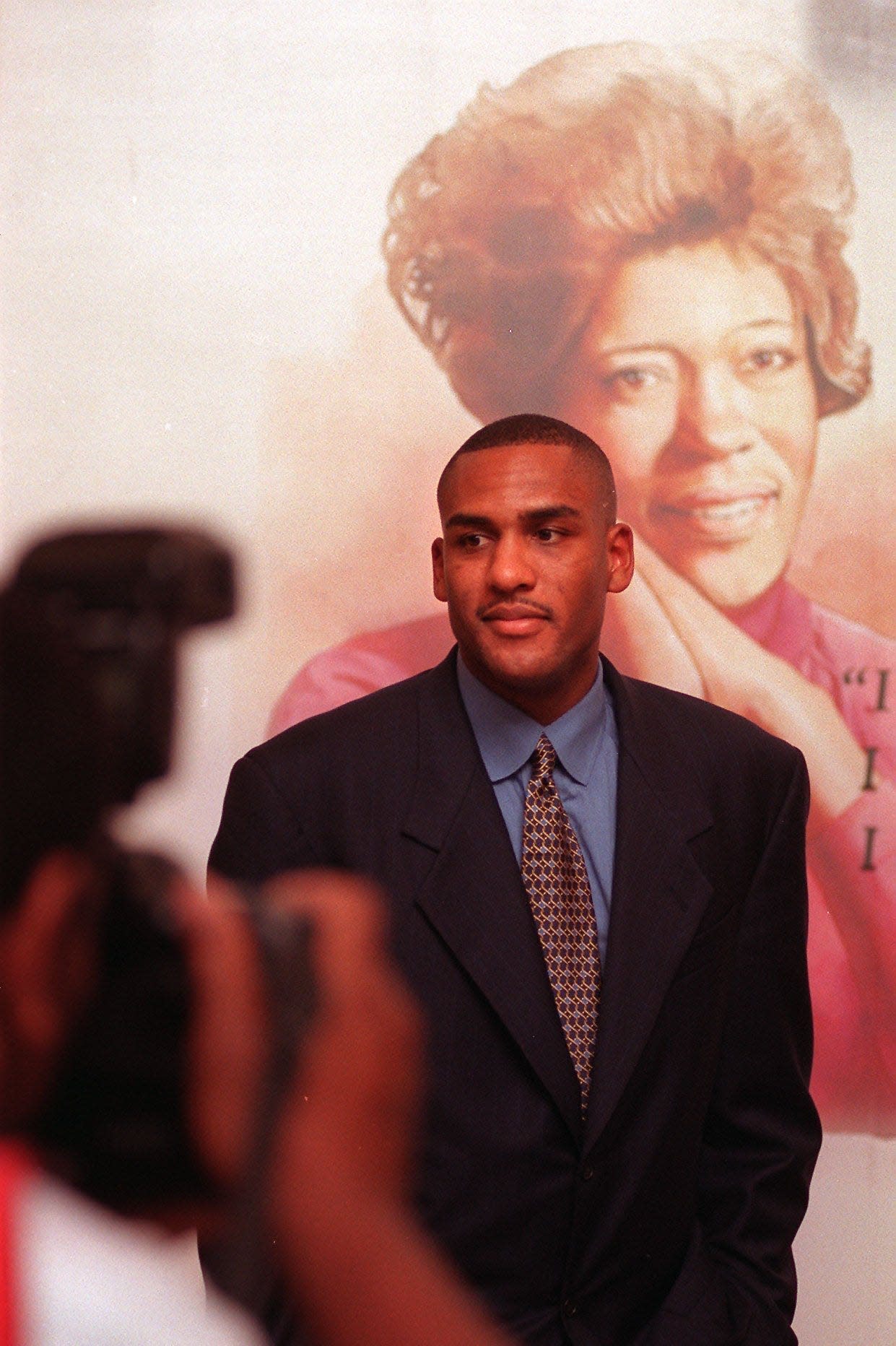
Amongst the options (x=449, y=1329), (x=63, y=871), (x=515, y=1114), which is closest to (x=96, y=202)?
(x=515, y=1114)

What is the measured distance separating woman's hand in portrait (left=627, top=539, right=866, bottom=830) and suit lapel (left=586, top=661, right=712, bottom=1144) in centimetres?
55

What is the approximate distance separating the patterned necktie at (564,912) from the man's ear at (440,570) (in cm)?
19

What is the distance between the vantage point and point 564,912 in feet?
3.84

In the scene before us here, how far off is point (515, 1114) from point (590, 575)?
1.56 ft

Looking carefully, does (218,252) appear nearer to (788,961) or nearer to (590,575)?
(590,575)

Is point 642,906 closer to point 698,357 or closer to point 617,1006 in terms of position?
point 617,1006

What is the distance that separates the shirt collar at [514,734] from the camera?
1.22 m

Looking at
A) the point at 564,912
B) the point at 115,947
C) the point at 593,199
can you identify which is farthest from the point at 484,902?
the point at 593,199

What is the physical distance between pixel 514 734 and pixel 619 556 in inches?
8.2

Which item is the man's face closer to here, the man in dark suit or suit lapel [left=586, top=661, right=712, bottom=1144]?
the man in dark suit

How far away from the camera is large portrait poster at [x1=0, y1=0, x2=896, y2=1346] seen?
165cm

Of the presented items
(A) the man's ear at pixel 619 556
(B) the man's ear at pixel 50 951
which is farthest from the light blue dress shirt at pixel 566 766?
(B) the man's ear at pixel 50 951

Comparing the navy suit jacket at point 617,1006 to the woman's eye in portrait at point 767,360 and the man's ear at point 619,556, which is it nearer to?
the man's ear at point 619,556

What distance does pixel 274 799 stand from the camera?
1.15m
